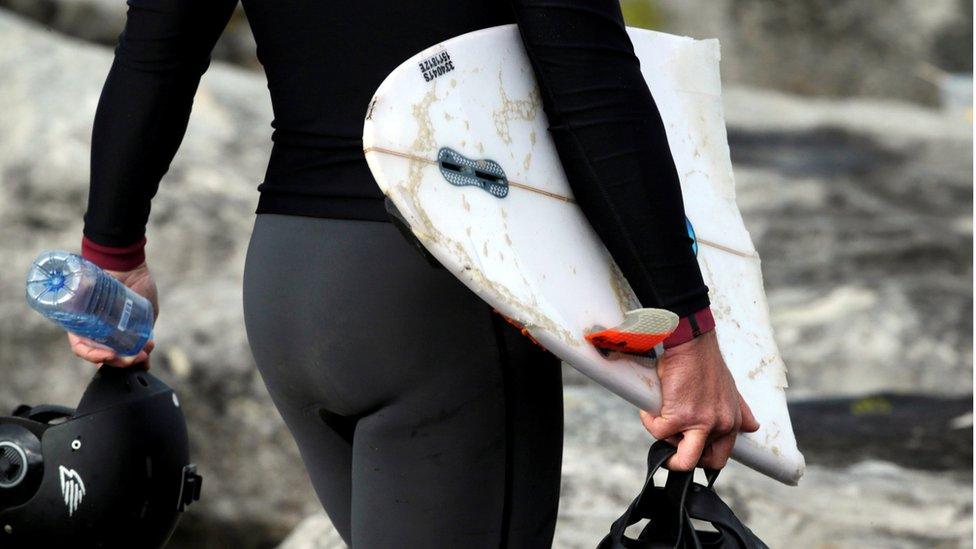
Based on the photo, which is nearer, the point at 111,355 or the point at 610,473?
the point at 111,355

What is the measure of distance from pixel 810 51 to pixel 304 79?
9981 millimetres

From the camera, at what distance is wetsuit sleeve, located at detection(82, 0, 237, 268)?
1.62 metres

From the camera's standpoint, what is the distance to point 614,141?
1.38m

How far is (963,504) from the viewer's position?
3.13m

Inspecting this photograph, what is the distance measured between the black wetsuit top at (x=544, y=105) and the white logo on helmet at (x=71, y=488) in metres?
0.65

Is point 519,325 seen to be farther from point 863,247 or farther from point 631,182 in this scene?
point 863,247

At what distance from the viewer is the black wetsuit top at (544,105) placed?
1382 mm

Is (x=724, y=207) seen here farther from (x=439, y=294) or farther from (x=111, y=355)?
(x=111, y=355)

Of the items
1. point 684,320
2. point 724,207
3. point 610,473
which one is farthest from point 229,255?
point 684,320

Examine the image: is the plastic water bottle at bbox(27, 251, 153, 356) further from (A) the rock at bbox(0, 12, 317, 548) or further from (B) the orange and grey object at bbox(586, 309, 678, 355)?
(A) the rock at bbox(0, 12, 317, 548)

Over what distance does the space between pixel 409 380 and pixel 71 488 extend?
2.55 ft

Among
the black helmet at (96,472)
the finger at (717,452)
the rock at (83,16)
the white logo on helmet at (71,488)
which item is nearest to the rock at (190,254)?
the rock at (83,16)

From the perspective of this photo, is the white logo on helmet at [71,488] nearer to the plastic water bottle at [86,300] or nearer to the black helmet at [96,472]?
the black helmet at [96,472]

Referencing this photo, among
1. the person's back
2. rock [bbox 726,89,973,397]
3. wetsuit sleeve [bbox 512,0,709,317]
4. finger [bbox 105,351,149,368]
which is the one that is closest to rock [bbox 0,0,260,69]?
rock [bbox 726,89,973,397]
